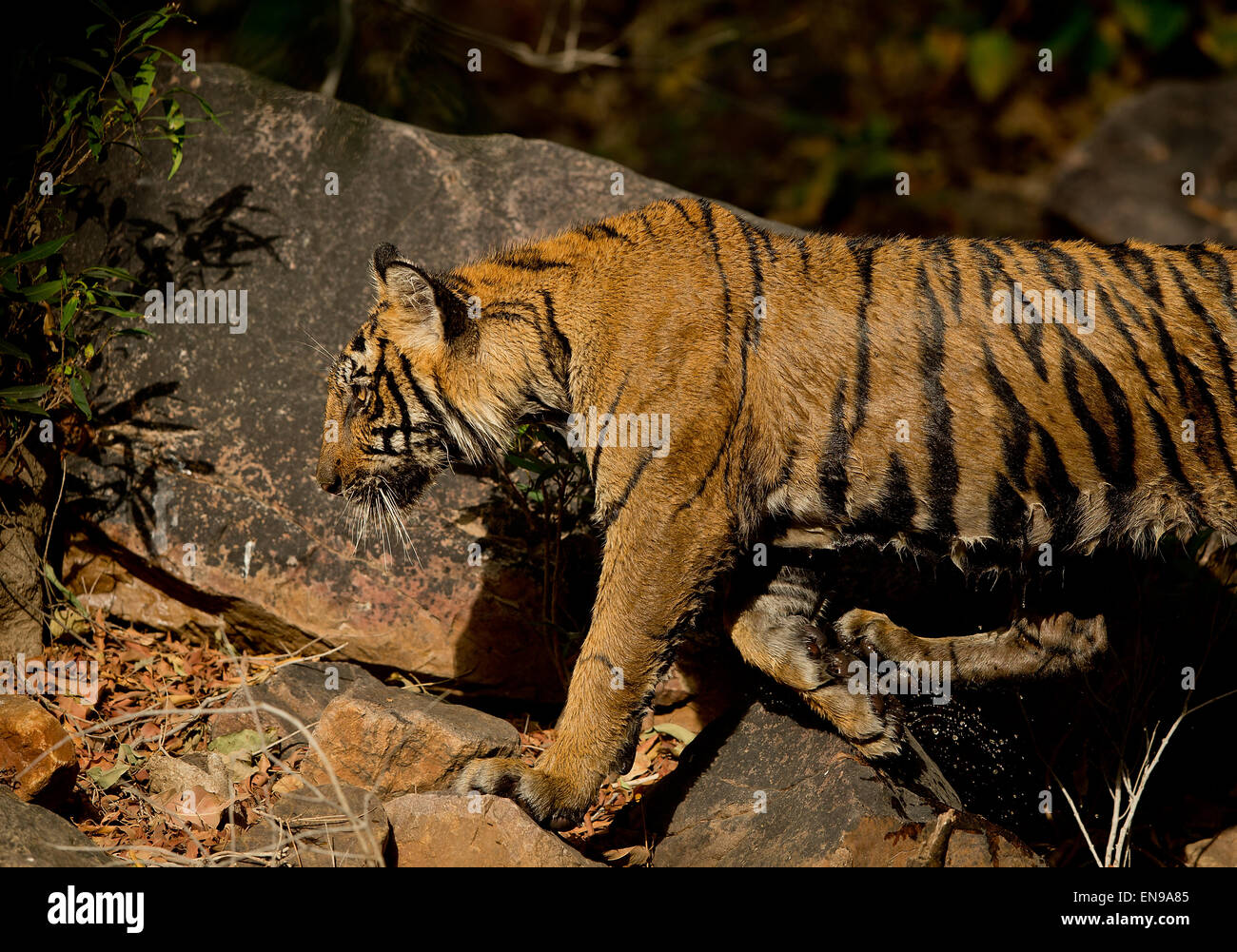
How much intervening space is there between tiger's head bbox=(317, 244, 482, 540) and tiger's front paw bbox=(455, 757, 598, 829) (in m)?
0.90

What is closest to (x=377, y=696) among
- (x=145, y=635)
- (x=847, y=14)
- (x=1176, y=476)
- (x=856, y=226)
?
(x=145, y=635)

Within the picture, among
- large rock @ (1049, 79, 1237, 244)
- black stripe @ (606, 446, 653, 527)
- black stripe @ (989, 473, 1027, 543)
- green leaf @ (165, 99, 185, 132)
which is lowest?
black stripe @ (989, 473, 1027, 543)

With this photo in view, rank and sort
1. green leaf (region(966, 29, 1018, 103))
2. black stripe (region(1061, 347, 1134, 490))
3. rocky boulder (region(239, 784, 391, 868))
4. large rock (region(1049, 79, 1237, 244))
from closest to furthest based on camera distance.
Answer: rocky boulder (region(239, 784, 391, 868))
black stripe (region(1061, 347, 1134, 490))
large rock (region(1049, 79, 1237, 244))
green leaf (region(966, 29, 1018, 103))

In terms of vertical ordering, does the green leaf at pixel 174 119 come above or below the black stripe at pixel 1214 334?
above

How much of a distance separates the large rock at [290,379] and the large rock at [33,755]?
37.0 inches

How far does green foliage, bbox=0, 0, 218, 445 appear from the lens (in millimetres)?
3768

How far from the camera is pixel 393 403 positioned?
3.60 metres

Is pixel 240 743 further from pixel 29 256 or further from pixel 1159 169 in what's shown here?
pixel 1159 169

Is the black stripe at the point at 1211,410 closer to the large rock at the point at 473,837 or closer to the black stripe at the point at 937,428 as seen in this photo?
the black stripe at the point at 937,428

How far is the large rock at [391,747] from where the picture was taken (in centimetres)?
356

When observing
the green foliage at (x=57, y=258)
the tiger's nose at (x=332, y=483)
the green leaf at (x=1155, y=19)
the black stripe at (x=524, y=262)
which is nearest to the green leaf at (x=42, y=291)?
the green foliage at (x=57, y=258)

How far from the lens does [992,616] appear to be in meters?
4.44

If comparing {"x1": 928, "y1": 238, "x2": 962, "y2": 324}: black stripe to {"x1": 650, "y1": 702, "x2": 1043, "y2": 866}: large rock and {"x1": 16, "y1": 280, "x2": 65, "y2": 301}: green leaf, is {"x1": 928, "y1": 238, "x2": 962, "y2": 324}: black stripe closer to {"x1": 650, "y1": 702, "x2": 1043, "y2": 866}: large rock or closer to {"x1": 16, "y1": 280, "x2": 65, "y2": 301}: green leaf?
{"x1": 650, "y1": 702, "x2": 1043, "y2": 866}: large rock

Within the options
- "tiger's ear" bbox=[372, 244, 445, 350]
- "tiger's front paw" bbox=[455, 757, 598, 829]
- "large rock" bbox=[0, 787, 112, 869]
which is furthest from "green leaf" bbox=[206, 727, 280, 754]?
"tiger's ear" bbox=[372, 244, 445, 350]
